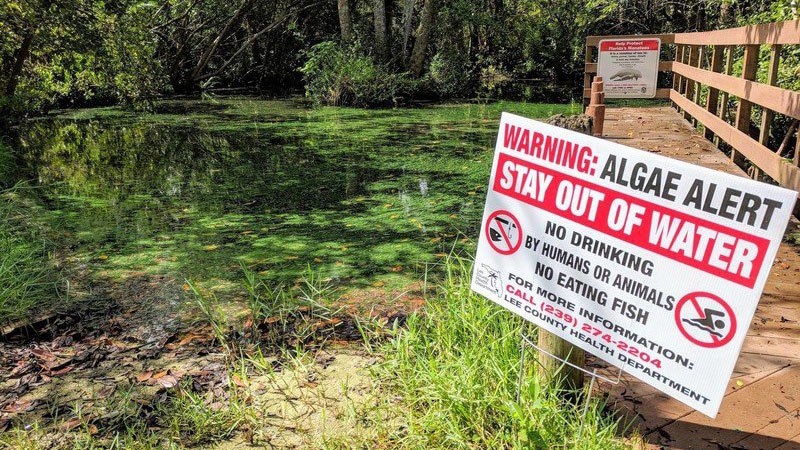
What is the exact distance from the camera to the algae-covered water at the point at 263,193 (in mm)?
4844

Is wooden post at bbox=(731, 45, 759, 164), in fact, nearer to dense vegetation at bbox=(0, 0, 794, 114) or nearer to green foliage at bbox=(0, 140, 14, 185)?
dense vegetation at bbox=(0, 0, 794, 114)

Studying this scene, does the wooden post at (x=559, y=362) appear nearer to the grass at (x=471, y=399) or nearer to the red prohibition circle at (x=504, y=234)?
the grass at (x=471, y=399)

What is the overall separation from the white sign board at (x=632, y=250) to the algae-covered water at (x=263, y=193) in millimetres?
2126

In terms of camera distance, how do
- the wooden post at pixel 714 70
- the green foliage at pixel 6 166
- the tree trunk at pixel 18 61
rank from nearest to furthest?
the wooden post at pixel 714 70 < the green foliage at pixel 6 166 < the tree trunk at pixel 18 61

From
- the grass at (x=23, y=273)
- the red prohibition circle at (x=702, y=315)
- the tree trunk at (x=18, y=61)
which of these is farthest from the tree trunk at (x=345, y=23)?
the red prohibition circle at (x=702, y=315)

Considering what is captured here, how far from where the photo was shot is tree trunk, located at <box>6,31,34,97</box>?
8.80m

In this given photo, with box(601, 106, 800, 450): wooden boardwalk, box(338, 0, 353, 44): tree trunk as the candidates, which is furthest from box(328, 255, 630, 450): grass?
box(338, 0, 353, 44): tree trunk

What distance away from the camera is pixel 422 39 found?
16.1 meters

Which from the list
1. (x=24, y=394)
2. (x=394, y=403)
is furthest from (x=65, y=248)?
(x=394, y=403)

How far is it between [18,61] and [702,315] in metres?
10.5

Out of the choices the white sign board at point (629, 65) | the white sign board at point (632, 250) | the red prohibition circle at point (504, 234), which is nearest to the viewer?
the white sign board at point (632, 250)

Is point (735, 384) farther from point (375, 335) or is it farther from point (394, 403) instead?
point (375, 335)

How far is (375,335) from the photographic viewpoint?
3434mm

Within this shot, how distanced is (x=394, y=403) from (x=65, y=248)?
11.9 feet
